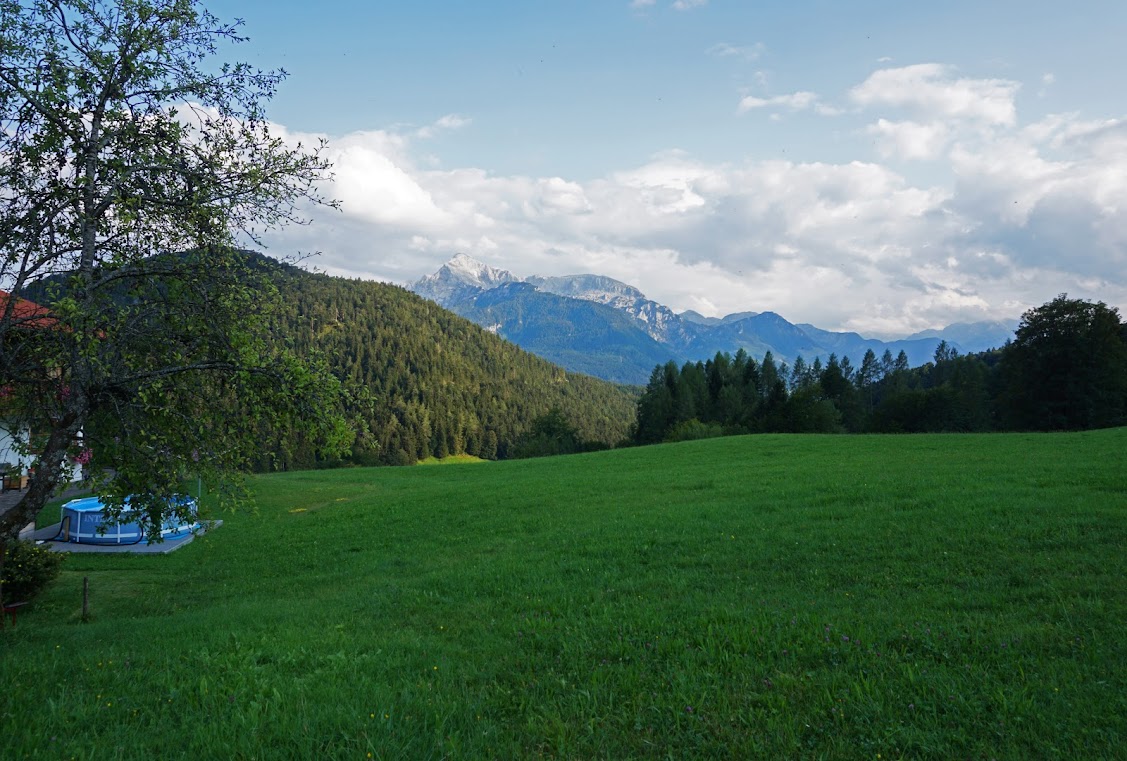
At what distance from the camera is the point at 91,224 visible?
852cm

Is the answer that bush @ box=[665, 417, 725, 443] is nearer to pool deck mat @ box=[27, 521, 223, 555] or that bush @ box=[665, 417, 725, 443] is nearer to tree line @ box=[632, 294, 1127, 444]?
tree line @ box=[632, 294, 1127, 444]

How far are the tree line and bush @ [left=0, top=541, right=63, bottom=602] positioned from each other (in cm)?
6487

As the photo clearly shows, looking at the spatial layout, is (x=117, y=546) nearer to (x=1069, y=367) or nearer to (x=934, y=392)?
(x=1069, y=367)

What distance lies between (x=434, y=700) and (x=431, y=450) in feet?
527

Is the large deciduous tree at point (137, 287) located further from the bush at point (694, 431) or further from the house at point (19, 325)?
the bush at point (694, 431)

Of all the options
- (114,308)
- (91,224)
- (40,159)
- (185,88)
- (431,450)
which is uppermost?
(185,88)

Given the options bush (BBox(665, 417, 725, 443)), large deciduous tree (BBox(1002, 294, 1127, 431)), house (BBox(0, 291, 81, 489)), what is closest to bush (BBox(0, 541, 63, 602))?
house (BBox(0, 291, 81, 489))

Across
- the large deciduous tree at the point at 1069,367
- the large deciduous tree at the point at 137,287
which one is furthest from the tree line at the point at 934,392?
the large deciduous tree at the point at 137,287

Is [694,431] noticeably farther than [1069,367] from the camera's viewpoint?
Yes

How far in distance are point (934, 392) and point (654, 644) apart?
87857 mm

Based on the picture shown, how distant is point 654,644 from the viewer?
24.8 ft

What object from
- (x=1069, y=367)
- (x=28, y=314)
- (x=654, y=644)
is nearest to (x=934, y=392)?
(x=1069, y=367)

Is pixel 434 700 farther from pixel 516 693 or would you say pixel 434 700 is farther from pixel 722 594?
pixel 722 594

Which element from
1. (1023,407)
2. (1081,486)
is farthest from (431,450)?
(1081,486)
